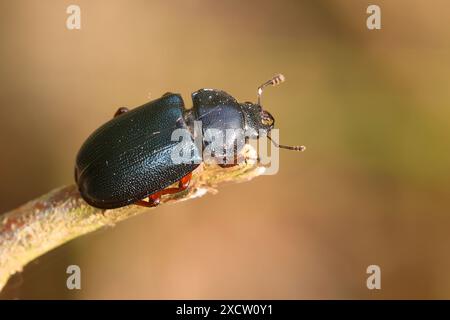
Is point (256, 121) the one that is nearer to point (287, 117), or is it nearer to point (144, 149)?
point (144, 149)

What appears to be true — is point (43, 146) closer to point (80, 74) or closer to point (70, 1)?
point (80, 74)

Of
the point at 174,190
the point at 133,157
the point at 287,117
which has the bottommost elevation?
the point at 174,190

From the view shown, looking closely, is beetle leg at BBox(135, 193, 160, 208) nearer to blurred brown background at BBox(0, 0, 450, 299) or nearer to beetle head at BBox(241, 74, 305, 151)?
beetle head at BBox(241, 74, 305, 151)

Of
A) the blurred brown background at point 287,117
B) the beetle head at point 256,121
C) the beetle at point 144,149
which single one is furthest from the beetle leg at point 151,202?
the blurred brown background at point 287,117

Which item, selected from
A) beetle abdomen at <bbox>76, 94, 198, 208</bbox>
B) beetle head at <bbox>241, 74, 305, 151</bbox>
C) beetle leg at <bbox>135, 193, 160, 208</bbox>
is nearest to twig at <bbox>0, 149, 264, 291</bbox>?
beetle leg at <bbox>135, 193, 160, 208</bbox>

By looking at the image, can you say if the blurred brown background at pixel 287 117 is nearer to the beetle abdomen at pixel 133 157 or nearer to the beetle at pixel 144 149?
the beetle at pixel 144 149

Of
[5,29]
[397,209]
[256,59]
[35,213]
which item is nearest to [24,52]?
[5,29]

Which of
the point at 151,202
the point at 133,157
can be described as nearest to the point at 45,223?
the point at 151,202
